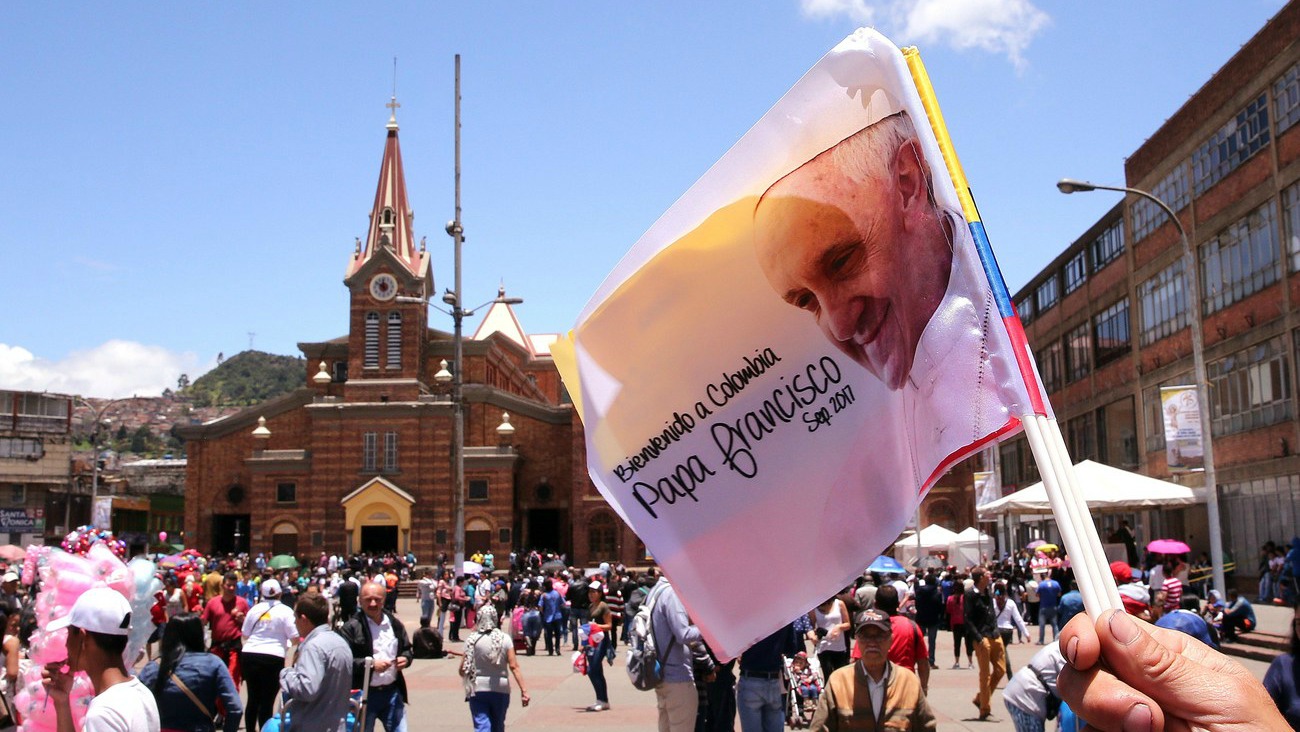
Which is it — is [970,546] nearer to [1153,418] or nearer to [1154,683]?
[1153,418]

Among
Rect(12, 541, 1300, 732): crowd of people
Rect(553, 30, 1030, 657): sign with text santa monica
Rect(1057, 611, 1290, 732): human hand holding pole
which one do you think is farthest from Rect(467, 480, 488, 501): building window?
Rect(1057, 611, 1290, 732): human hand holding pole

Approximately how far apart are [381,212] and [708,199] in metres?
63.9

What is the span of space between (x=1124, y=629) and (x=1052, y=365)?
51.6 meters

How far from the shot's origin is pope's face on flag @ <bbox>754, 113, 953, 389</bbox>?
3.76m

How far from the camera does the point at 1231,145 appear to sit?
30688mm

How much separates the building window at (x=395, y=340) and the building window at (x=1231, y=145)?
41.2 metres

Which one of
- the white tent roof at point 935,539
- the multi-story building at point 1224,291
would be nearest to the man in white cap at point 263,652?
the multi-story building at point 1224,291

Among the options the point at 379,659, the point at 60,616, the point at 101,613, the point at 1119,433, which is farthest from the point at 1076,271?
the point at 101,613

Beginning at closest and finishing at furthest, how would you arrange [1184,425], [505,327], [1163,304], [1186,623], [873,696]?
[873,696] < [1186,623] < [1184,425] < [1163,304] < [505,327]

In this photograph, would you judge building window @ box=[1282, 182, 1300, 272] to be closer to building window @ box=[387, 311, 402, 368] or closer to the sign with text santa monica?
the sign with text santa monica

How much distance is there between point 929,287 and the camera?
373cm

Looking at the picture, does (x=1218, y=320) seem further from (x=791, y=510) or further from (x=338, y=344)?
(x=338, y=344)

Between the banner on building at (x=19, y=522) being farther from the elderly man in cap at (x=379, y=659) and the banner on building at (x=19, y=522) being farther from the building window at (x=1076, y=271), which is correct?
the elderly man in cap at (x=379, y=659)

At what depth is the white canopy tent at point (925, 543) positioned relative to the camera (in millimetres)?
39406
